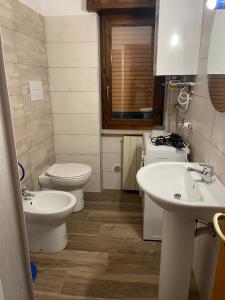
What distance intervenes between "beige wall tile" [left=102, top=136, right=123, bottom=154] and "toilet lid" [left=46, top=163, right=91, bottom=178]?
19.7 inches

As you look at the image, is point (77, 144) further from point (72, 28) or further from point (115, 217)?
point (72, 28)

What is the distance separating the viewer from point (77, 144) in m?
2.73

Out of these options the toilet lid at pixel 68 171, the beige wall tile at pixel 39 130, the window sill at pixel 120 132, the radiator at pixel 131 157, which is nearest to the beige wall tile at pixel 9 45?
the beige wall tile at pixel 39 130

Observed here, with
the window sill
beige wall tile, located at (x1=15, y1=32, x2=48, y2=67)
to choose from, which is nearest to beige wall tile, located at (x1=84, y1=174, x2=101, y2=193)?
the window sill

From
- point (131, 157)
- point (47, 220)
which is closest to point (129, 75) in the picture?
point (131, 157)

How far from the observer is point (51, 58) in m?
2.47

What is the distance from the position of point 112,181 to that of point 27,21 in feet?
6.38

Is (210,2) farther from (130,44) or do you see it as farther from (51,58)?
(51,58)

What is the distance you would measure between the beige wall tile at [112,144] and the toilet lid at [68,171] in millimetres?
500

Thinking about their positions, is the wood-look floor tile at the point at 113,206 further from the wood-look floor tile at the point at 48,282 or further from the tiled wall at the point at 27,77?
the wood-look floor tile at the point at 48,282

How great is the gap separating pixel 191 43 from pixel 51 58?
1.45m

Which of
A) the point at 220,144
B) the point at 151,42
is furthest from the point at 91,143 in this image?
the point at 220,144

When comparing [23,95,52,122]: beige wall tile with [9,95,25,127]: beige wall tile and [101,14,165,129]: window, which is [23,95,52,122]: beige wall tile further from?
[101,14,165,129]: window

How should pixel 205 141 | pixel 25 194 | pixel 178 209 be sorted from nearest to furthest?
pixel 178 209 < pixel 205 141 < pixel 25 194
